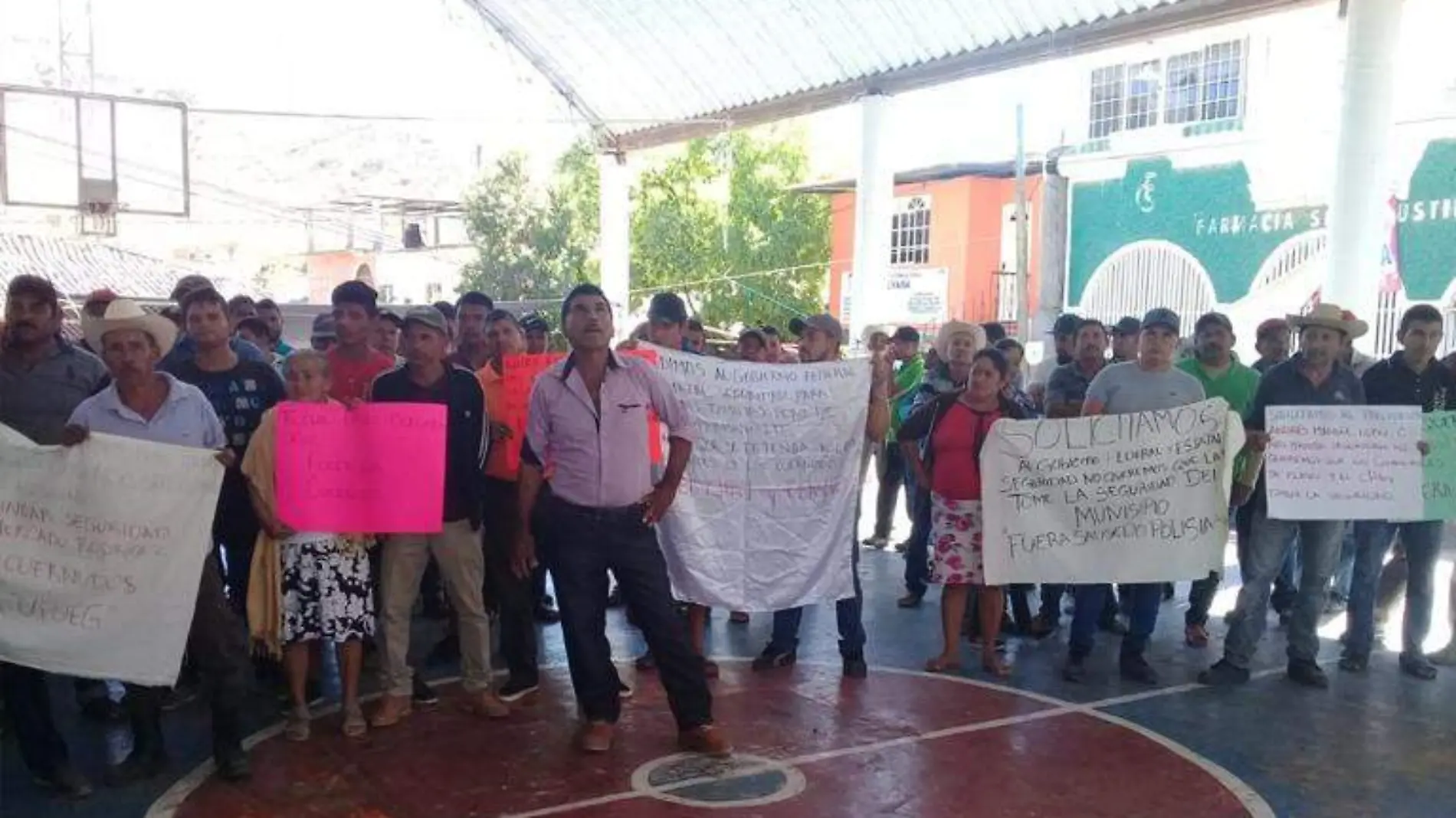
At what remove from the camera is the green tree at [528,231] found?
2978cm

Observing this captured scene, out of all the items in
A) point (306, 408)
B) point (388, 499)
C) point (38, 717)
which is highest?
point (306, 408)

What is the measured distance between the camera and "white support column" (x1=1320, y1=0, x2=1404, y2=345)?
9.85 metres

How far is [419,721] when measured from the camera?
548 cm

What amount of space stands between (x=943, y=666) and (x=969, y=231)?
21171 mm

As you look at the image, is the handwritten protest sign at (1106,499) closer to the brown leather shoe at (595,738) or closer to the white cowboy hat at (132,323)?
the brown leather shoe at (595,738)

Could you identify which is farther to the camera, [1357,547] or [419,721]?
[1357,547]

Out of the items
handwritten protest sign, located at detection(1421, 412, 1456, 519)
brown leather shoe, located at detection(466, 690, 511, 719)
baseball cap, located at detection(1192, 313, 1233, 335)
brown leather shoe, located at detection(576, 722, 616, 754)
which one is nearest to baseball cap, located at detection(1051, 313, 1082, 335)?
baseball cap, located at detection(1192, 313, 1233, 335)

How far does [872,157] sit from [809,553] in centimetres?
1082

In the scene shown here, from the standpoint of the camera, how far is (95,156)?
57.1ft

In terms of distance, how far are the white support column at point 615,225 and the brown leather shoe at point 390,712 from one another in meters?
17.2

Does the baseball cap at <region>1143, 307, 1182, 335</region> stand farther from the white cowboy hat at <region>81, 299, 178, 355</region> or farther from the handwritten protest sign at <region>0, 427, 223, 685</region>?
the white cowboy hat at <region>81, 299, 178, 355</region>

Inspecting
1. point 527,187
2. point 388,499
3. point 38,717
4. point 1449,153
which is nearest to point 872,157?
point 1449,153

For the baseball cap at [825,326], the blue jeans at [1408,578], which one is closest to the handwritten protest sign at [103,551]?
the baseball cap at [825,326]

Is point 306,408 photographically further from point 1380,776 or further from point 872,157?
point 872,157
